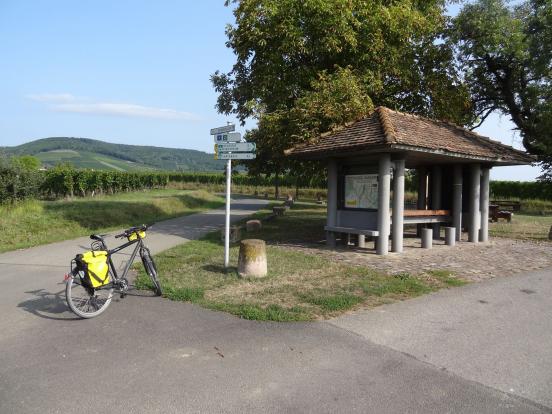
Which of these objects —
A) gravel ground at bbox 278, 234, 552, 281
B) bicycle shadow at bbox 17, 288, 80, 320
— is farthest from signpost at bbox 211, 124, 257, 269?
gravel ground at bbox 278, 234, 552, 281

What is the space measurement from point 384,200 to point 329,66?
6112 mm

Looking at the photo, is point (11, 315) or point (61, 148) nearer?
point (11, 315)

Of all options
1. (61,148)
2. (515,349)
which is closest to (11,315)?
(515,349)

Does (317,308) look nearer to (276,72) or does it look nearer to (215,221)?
(276,72)

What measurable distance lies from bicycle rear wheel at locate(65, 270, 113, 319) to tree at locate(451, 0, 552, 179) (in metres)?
20.4

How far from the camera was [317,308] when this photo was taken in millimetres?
6207

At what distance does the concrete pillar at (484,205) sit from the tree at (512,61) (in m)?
8.14

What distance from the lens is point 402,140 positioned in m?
10.4

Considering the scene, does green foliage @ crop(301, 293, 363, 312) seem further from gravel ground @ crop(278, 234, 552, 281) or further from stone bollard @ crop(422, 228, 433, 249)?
stone bollard @ crop(422, 228, 433, 249)

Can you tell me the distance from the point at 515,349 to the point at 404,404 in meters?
1.95

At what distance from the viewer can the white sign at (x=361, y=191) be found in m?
11.6

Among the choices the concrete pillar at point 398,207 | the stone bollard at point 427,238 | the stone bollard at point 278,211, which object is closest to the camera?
the concrete pillar at point 398,207

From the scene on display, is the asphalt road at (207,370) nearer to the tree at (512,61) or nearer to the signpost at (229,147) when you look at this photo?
the signpost at (229,147)

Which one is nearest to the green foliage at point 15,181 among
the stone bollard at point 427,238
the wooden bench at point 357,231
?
the wooden bench at point 357,231
